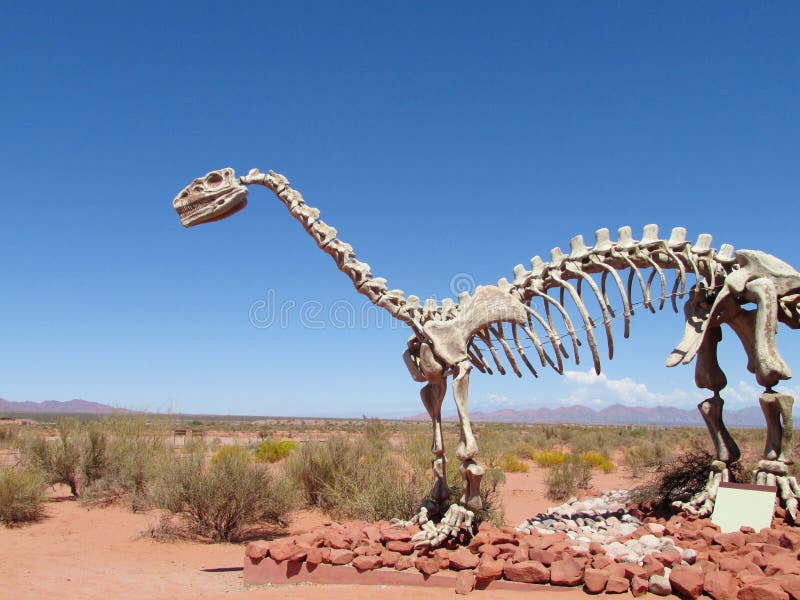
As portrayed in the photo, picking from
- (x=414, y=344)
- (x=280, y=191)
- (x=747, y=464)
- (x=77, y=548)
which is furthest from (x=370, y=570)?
(x=747, y=464)

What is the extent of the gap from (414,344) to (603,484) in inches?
442

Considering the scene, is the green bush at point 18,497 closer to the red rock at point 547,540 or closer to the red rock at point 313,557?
the red rock at point 313,557

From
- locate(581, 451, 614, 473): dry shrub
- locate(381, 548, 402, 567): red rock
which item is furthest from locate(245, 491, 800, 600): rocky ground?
locate(581, 451, 614, 473): dry shrub

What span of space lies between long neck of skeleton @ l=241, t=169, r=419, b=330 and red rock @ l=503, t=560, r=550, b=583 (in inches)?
121

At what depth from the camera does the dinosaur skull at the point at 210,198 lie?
23.7ft

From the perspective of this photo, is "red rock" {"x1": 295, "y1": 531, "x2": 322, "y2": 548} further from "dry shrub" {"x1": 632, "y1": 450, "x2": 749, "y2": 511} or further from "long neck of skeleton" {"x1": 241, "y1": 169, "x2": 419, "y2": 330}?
"dry shrub" {"x1": 632, "y1": 450, "x2": 749, "y2": 511}

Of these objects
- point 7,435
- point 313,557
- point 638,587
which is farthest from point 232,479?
point 7,435

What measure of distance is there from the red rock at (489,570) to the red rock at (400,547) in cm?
84

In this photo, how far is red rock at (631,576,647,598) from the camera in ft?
17.9

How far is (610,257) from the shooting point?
319 inches

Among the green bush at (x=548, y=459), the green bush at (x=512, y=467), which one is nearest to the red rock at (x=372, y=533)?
the green bush at (x=512, y=467)

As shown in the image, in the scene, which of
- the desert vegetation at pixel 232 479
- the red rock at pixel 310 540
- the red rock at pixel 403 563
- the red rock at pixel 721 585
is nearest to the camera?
the red rock at pixel 721 585

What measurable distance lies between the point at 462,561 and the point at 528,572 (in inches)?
28.5

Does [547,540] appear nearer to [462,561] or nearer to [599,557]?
[599,557]
